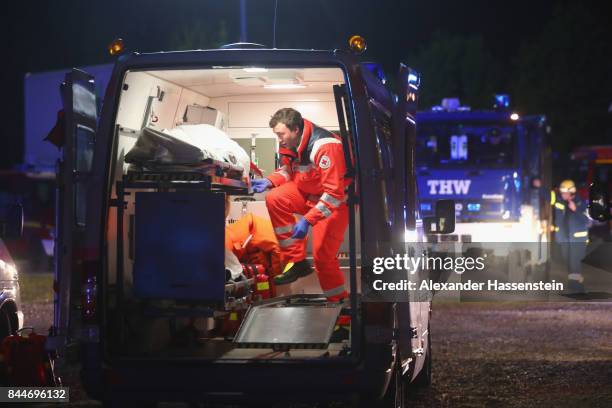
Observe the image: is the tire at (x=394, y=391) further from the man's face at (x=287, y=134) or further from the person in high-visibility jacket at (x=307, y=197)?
the man's face at (x=287, y=134)

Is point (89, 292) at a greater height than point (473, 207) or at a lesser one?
lesser

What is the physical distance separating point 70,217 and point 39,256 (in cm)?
1919

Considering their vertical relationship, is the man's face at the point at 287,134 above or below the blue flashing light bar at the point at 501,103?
below

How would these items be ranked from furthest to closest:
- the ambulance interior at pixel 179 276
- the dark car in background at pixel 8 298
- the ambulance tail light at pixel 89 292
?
the dark car in background at pixel 8 298 < the ambulance interior at pixel 179 276 < the ambulance tail light at pixel 89 292

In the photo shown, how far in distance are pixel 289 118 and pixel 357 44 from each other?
179cm

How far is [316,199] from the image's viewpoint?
28.7ft

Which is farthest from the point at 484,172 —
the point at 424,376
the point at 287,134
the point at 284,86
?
the point at 287,134

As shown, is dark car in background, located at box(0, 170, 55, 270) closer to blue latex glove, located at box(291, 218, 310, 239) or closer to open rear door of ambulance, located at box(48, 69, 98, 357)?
blue latex glove, located at box(291, 218, 310, 239)

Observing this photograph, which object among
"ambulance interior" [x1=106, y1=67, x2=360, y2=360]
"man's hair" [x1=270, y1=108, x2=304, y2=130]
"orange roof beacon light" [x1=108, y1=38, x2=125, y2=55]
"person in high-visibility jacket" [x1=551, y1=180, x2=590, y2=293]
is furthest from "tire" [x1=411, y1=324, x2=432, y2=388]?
"person in high-visibility jacket" [x1=551, y1=180, x2=590, y2=293]

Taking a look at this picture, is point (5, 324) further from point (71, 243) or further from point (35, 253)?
point (35, 253)

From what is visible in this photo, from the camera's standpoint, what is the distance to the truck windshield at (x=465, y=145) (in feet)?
60.4

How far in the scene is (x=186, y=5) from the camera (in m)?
52.6

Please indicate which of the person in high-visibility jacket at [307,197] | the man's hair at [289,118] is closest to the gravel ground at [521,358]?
the person in high-visibility jacket at [307,197]

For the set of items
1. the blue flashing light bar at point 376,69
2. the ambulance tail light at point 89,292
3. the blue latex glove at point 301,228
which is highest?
the blue flashing light bar at point 376,69
